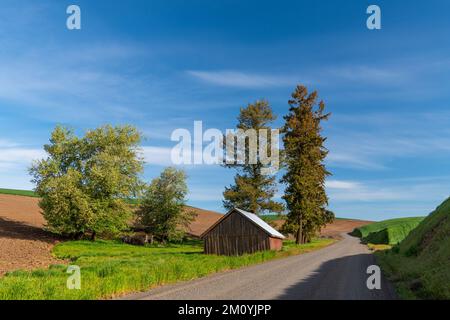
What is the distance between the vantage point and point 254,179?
5809cm

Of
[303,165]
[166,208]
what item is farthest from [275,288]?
[166,208]

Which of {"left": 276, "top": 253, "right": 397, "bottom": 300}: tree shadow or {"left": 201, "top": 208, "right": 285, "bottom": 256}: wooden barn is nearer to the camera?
{"left": 276, "top": 253, "right": 397, "bottom": 300}: tree shadow

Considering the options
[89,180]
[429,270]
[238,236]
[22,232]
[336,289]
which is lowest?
[22,232]

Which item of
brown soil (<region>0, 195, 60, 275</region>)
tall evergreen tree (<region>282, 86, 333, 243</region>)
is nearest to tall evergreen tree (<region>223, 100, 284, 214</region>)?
tall evergreen tree (<region>282, 86, 333, 243</region>)

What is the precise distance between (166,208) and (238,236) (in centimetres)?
2312

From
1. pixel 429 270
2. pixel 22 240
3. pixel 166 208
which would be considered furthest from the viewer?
pixel 166 208

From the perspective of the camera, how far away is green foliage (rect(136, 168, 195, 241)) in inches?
2702

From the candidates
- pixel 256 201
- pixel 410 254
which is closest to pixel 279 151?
pixel 256 201

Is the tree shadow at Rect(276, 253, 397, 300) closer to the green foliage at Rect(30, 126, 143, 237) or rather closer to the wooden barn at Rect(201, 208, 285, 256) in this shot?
the wooden barn at Rect(201, 208, 285, 256)

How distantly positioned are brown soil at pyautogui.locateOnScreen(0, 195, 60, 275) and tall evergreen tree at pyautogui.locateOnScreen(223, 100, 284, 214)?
24345 mm

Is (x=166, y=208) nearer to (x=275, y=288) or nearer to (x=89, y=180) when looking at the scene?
(x=89, y=180)

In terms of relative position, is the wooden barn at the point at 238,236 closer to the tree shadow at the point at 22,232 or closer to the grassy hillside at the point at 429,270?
the grassy hillside at the point at 429,270

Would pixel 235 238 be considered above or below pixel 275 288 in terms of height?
below
